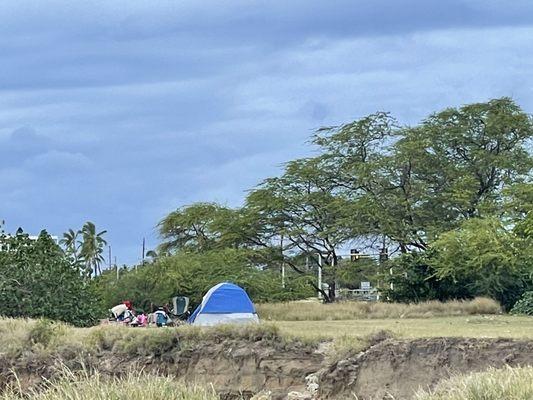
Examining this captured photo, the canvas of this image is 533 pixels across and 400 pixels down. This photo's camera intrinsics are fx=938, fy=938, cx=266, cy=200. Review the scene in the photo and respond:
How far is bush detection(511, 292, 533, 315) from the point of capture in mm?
38344

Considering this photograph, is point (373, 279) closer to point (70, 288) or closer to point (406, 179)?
point (406, 179)

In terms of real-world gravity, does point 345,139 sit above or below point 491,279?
above

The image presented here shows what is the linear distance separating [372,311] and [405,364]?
17774mm

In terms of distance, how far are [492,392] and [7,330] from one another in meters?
16.6

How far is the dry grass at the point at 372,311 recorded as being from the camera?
119 feet

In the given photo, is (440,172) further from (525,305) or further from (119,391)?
(119,391)

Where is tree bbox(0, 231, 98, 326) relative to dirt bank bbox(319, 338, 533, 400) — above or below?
above

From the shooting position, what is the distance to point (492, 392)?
34.8ft

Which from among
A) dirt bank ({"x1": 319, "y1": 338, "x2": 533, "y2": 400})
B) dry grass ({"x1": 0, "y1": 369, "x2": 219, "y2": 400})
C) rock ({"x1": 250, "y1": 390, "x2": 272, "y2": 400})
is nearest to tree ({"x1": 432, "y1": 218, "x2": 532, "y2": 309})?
dirt bank ({"x1": 319, "y1": 338, "x2": 533, "y2": 400})

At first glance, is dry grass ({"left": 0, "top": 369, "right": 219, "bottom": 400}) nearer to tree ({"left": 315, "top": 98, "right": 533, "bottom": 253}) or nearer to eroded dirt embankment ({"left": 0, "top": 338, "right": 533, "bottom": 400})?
eroded dirt embankment ({"left": 0, "top": 338, "right": 533, "bottom": 400})

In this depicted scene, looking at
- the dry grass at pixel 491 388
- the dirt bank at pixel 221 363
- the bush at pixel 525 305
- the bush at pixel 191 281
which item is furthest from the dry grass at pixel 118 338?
the bush at pixel 525 305

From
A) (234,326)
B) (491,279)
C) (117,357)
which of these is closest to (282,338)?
(234,326)

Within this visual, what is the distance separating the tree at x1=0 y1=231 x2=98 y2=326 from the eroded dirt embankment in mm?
7901

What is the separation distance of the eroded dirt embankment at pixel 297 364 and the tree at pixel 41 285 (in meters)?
7.90
